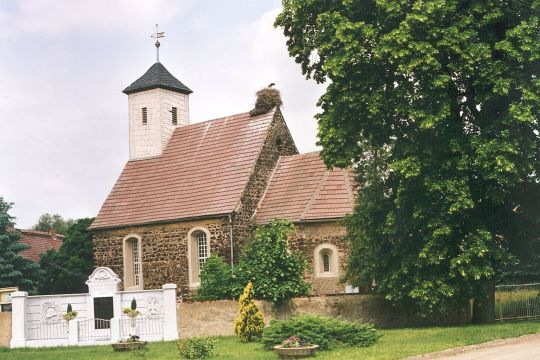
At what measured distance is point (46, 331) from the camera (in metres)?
28.1

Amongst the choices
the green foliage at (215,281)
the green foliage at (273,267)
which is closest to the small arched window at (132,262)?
the green foliage at (215,281)

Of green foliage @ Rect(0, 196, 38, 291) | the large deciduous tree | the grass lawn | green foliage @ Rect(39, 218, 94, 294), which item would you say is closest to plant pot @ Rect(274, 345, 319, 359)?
the grass lawn

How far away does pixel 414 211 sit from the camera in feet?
79.7

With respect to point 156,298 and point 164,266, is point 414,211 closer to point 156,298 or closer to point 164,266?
point 156,298

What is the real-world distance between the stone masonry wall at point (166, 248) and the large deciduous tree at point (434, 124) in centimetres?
903

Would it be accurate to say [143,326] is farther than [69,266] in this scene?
No

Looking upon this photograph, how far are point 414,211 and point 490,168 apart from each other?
257 centimetres

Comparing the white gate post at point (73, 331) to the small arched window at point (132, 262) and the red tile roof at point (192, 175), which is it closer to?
the red tile roof at point (192, 175)

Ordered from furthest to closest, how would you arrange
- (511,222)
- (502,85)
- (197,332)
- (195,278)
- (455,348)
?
1. (195,278)
2. (197,332)
3. (511,222)
4. (502,85)
5. (455,348)

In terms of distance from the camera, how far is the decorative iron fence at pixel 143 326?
90.9 feet

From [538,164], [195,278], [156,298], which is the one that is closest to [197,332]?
[156,298]

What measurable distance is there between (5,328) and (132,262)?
32.8 feet

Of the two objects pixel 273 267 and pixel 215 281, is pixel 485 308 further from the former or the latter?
pixel 215 281

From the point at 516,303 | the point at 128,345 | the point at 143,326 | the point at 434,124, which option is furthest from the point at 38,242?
the point at 434,124
